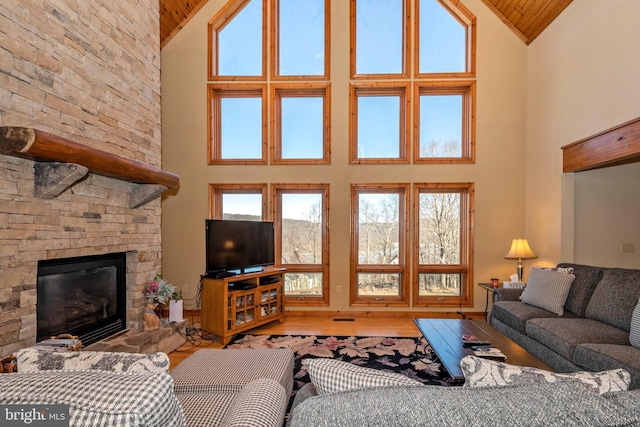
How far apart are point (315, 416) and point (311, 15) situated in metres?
5.60

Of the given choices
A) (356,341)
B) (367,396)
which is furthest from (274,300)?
(367,396)

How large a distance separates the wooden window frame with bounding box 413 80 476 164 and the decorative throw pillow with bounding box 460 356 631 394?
4320 mm

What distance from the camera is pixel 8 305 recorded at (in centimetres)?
228

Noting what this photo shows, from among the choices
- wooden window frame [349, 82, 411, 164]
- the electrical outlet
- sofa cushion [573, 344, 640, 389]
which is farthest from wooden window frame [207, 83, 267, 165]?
the electrical outlet

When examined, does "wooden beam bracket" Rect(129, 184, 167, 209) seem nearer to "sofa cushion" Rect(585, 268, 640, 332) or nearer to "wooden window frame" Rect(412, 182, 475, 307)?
"wooden window frame" Rect(412, 182, 475, 307)

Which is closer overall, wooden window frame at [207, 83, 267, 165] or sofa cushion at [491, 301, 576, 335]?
sofa cushion at [491, 301, 576, 335]

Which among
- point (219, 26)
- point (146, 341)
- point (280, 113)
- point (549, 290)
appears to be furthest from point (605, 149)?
point (219, 26)

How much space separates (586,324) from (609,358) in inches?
30.5

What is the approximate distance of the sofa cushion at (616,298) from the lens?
2739 mm

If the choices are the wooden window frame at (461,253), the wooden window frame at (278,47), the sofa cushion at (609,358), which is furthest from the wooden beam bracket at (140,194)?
the sofa cushion at (609,358)

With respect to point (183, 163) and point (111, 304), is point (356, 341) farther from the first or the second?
point (183, 163)

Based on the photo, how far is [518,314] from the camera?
332 centimetres

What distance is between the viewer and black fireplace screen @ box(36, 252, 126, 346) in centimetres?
273

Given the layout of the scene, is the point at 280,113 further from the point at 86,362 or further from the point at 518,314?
the point at 86,362
